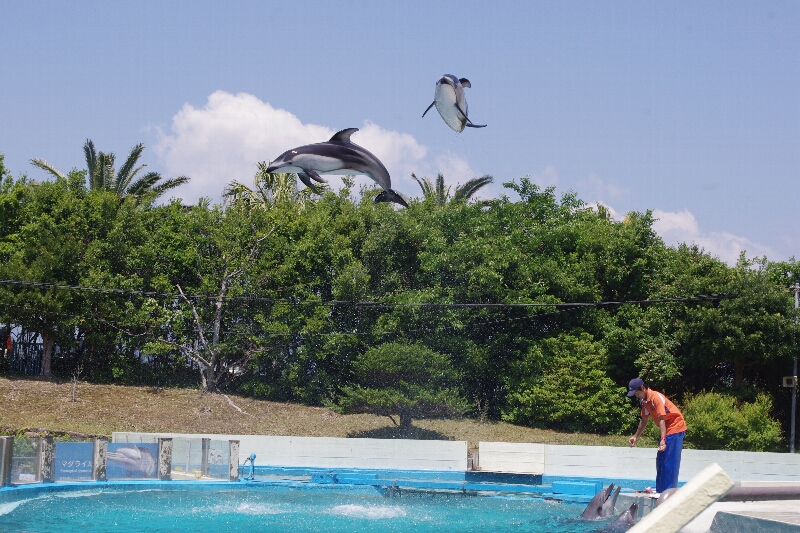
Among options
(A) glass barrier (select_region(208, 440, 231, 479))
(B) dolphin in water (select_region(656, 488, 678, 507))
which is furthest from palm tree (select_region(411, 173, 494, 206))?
(B) dolphin in water (select_region(656, 488, 678, 507))

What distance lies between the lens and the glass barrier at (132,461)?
12.9 m

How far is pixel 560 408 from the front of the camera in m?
23.2

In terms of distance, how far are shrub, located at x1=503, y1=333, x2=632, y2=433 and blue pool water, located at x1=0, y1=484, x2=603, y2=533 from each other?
31.6 ft

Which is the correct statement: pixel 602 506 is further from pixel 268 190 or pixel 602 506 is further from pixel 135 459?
pixel 268 190

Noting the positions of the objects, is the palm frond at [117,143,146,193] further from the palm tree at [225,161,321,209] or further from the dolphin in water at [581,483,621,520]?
the dolphin in water at [581,483,621,520]

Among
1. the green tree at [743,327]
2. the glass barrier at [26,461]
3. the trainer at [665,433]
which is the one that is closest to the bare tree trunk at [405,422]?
the green tree at [743,327]

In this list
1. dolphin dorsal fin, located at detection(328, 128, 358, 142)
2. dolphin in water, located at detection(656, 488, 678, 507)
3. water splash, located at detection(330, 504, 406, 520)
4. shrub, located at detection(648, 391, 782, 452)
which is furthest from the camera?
shrub, located at detection(648, 391, 782, 452)

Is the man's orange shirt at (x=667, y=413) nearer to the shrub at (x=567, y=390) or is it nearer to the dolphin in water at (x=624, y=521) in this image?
the dolphin in water at (x=624, y=521)

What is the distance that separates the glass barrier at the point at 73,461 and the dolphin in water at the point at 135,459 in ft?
1.19

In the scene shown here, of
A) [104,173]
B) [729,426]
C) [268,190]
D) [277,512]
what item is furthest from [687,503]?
[268,190]

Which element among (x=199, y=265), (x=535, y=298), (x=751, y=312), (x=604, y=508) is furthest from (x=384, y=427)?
(x=604, y=508)

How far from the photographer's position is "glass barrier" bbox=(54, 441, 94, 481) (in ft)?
40.1

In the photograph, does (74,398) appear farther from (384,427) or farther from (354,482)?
(354,482)

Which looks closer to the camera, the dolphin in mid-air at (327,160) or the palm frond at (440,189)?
the dolphin in mid-air at (327,160)
